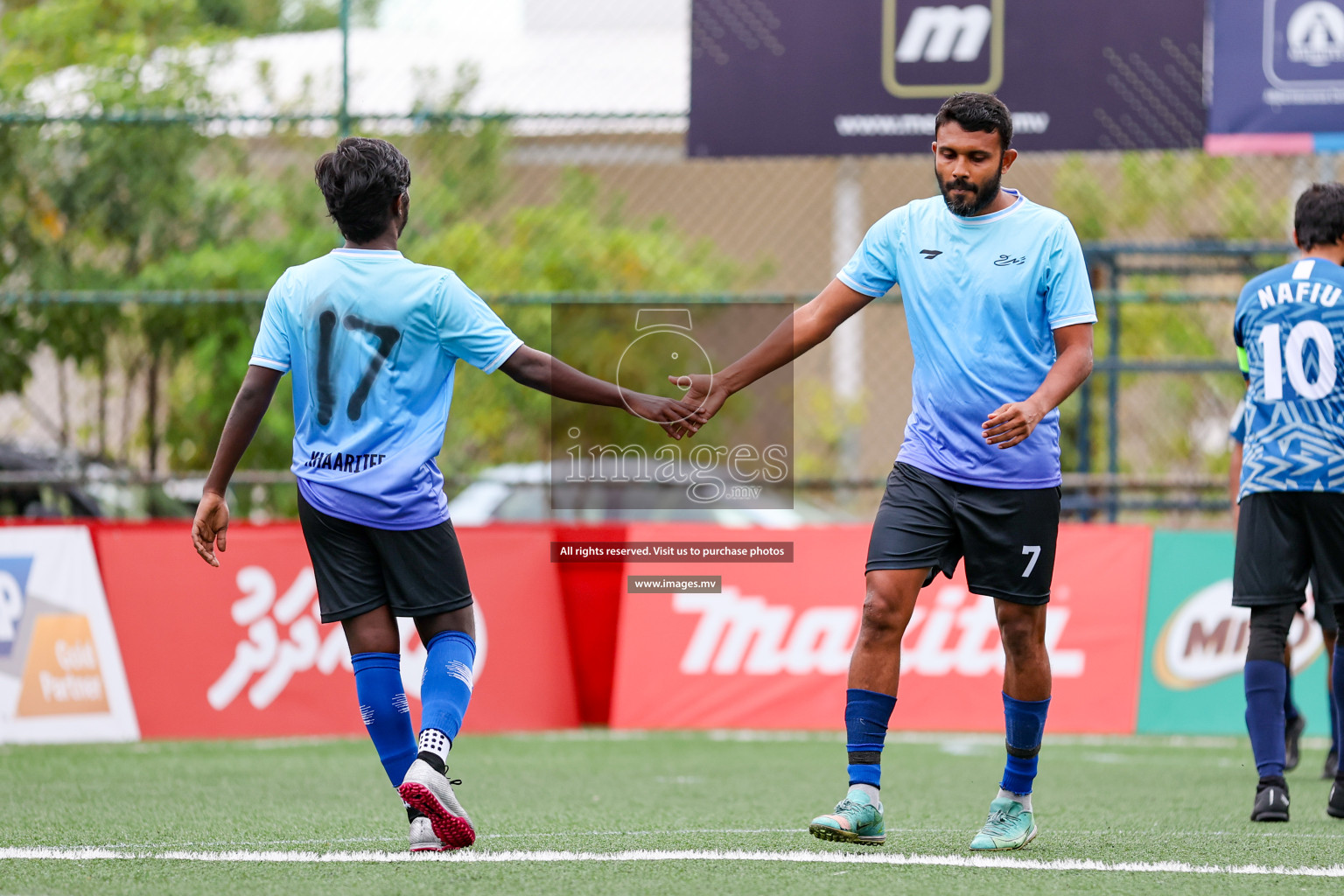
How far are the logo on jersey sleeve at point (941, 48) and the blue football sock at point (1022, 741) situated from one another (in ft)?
17.7

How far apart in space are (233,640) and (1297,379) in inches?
220

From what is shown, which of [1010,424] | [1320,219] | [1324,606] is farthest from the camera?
[1324,606]

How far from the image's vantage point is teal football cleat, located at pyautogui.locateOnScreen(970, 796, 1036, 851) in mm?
4332

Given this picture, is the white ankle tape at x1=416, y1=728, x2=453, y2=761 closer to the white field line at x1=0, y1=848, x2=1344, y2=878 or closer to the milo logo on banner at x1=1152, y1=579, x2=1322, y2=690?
the white field line at x1=0, y1=848, x2=1344, y2=878

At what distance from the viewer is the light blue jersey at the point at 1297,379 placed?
5.19m

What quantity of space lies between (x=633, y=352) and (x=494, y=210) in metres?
4.11

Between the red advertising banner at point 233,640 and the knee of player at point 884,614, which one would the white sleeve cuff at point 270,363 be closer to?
the knee of player at point 884,614

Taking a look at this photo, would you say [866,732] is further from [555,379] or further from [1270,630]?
[1270,630]

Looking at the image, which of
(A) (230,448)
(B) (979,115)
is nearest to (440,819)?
(A) (230,448)

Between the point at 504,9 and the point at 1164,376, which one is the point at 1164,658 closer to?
the point at 504,9

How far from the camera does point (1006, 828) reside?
437cm

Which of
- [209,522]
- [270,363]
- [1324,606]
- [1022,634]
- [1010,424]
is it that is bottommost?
[1324,606]

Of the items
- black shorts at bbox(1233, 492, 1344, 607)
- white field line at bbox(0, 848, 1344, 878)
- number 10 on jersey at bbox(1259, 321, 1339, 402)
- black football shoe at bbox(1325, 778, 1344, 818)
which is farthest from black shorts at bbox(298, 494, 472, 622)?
black football shoe at bbox(1325, 778, 1344, 818)

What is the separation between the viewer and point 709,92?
9133 mm
